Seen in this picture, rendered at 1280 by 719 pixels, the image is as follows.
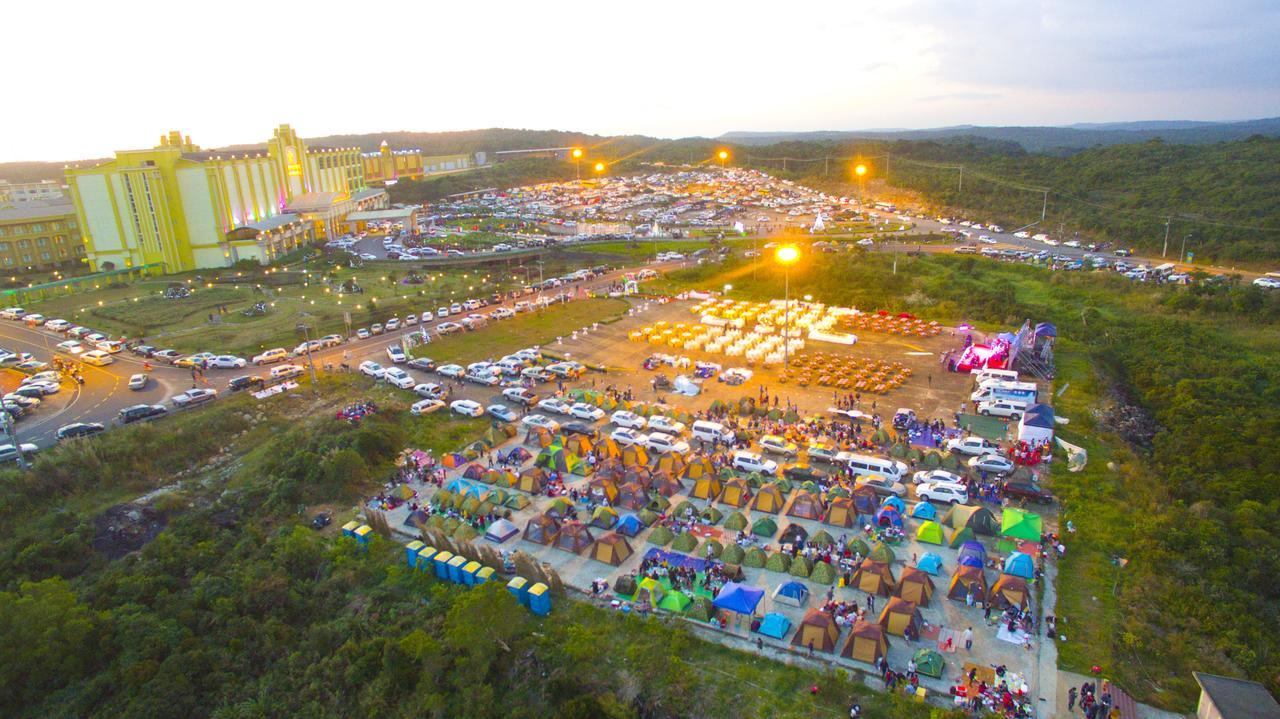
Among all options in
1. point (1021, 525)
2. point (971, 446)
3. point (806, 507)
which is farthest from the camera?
point (971, 446)

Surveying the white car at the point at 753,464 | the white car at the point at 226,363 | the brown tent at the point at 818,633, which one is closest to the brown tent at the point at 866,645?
the brown tent at the point at 818,633

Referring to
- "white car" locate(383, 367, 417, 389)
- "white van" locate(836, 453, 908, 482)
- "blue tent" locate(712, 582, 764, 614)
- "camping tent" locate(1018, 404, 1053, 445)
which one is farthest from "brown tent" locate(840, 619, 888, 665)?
"white car" locate(383, 367, 417, 389)

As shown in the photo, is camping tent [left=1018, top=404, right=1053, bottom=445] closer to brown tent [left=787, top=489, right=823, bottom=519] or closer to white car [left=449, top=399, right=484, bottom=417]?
brown tent [left=787, top=489, right=823, bottom=519]

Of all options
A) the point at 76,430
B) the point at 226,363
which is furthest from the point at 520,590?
the point at 226,363

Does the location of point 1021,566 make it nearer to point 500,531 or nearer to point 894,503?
point 894,503

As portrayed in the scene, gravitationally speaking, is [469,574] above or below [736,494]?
below

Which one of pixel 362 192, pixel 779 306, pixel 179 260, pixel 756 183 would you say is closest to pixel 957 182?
A: pixel 756 183
